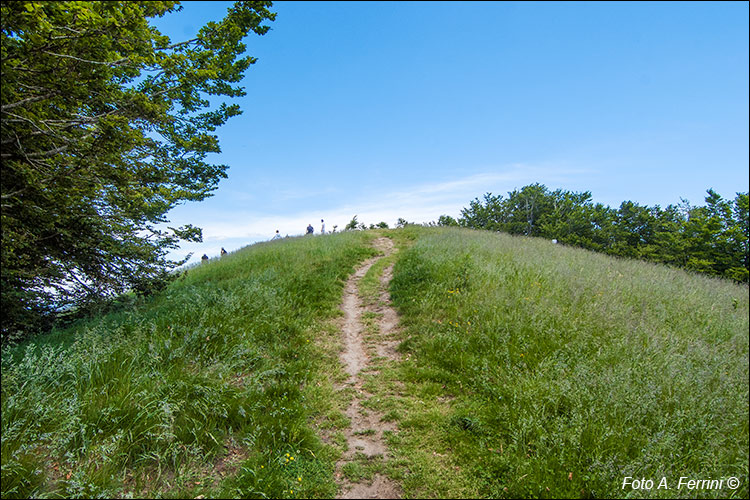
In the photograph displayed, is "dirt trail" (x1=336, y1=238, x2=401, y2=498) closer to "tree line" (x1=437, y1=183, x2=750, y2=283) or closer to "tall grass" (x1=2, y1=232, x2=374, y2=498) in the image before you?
"tall grass" (x1=2, y1=232, x2=374, y2=498)

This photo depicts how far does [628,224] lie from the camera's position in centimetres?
4838

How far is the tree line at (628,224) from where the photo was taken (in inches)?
913

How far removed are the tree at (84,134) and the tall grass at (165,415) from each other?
1.84 meters

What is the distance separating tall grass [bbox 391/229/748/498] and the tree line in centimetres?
1754

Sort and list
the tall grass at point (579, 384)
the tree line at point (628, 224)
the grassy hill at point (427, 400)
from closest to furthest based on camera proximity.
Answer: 1. the grassy hill at point (427, 400)
2. the tall grass at point (579, 384)
3. the tree line at point (628, 224)

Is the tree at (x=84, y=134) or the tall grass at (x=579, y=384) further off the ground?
the tree at (x=84, y=134)

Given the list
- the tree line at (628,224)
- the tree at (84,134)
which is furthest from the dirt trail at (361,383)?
the tree line at (628,224)

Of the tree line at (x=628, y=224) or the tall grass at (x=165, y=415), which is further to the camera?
the tree line at (x=628, y=224)

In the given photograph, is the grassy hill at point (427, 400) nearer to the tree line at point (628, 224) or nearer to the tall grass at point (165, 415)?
the tall grass at point (165, 415)

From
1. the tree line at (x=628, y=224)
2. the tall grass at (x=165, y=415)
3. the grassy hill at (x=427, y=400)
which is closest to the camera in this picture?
the tall grass at (x=165, y=415)

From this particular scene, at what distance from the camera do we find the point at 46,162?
179 inches

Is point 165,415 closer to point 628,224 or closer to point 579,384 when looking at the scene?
point 579,384

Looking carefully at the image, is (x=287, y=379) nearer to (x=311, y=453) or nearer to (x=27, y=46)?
(x=311, y=453)

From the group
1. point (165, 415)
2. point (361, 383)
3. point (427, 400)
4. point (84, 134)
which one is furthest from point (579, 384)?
point (84, 134)
